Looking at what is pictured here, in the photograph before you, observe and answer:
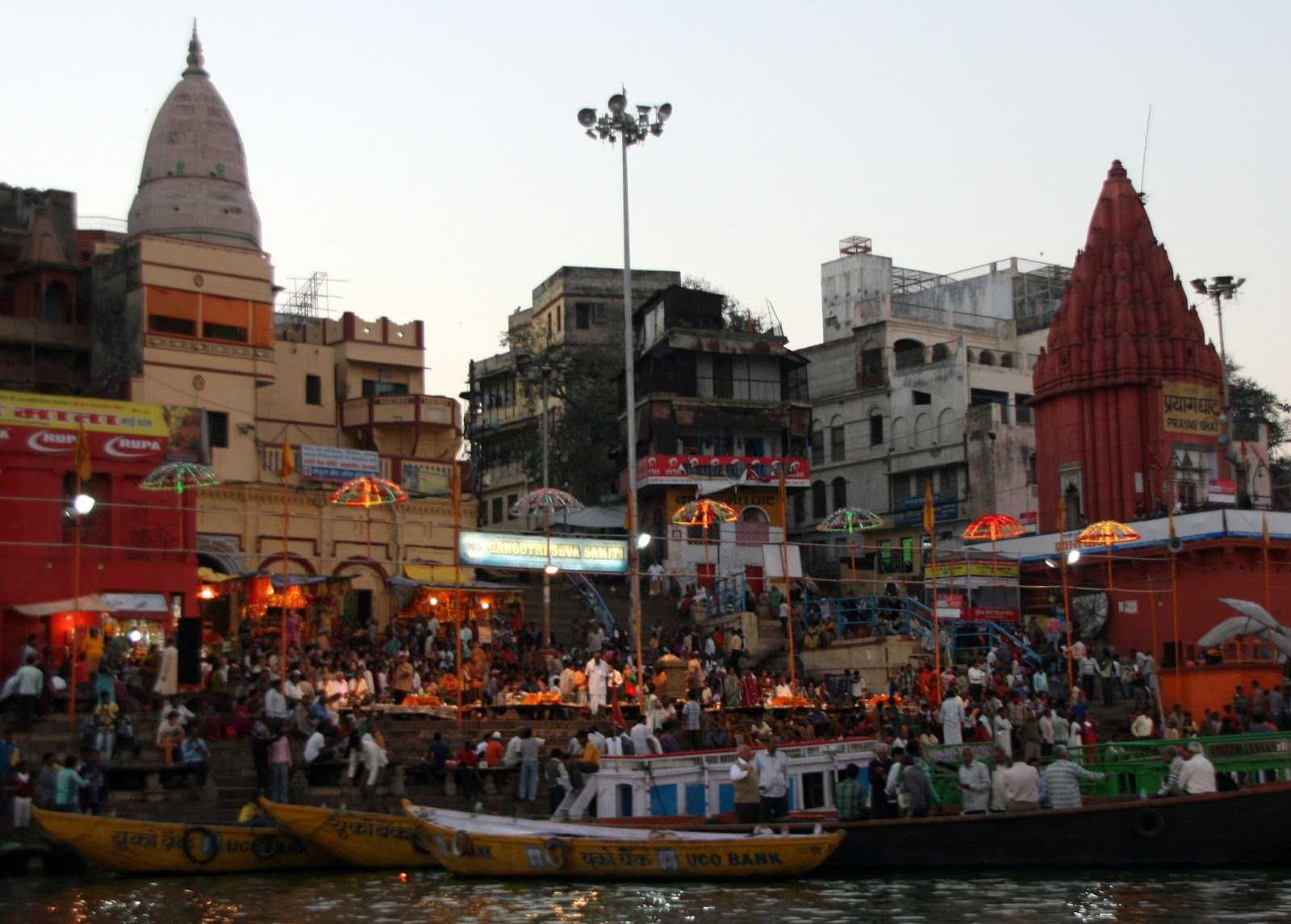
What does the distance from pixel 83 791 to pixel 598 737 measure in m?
7.75

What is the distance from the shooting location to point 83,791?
25.3m

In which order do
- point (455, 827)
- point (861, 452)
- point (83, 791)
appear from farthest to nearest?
point (861, 452), point (83, 791), point (455, 827)

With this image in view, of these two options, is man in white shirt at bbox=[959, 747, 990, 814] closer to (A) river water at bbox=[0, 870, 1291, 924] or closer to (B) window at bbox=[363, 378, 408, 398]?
(A) river water at bbox=[0, 870, 1291, 924]

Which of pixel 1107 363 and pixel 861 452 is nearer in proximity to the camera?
pixel 1107 363

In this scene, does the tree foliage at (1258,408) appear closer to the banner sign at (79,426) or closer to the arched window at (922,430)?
the arched window at (922,430)

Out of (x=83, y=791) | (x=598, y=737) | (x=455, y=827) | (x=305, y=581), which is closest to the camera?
(x=455, y=827)

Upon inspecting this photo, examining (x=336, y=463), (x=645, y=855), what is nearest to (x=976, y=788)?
(x=645, y=855)

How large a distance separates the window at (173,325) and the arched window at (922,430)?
1016 inches

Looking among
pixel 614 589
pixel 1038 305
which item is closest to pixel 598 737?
pixel 614 589

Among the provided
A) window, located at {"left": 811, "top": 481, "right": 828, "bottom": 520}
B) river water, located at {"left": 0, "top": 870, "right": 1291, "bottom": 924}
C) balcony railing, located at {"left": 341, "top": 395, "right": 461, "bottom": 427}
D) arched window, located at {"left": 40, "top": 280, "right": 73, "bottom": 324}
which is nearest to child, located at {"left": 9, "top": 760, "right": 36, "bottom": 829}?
river water, located at {"left": 0, "top": 870, "right": 1291, "bottom": 924}

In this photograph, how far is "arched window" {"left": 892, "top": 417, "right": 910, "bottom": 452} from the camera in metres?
62.7

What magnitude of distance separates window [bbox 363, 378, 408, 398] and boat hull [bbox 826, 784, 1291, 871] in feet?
104

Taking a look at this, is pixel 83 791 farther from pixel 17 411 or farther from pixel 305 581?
pixel 305 581

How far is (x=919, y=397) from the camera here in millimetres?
62688
